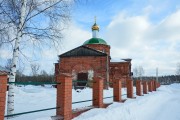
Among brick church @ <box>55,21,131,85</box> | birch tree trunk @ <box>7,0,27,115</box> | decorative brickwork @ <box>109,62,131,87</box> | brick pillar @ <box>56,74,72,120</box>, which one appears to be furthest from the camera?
decorative brickwork @ <box>109,62,131,87</box>

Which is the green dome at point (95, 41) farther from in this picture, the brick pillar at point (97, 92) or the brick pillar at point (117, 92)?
the brick pillar at point (97, 92)

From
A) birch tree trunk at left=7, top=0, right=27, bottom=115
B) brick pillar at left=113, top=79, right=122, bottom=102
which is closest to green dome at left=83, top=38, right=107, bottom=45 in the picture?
brick pillar at left=113, top=79, right=122, bottom=102

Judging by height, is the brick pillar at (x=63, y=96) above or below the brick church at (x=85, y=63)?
below

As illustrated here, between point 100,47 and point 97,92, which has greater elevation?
point 100,47

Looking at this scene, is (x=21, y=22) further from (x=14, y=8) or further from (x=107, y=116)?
(x=107, y=116)

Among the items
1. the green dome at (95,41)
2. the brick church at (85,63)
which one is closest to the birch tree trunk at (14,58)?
the brick church at (85,63)

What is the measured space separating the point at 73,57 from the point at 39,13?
21.7m

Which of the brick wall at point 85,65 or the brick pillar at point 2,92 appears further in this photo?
the brick wall at point 85,65

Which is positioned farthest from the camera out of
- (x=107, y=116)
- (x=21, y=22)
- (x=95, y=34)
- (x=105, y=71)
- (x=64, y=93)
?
(x=95, y=34)

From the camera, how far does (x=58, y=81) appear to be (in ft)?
21.1

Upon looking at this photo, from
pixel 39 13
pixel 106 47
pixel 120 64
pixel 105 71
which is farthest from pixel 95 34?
pixel 39 13

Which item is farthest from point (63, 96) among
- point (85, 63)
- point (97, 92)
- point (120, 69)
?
point (120, 69)

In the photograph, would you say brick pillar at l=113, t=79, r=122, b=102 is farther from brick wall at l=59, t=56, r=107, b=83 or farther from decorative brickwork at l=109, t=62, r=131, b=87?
decorative brickwork at l=109, t=62, r=131, b=87

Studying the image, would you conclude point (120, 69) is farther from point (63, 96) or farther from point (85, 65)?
point (63, 96)
